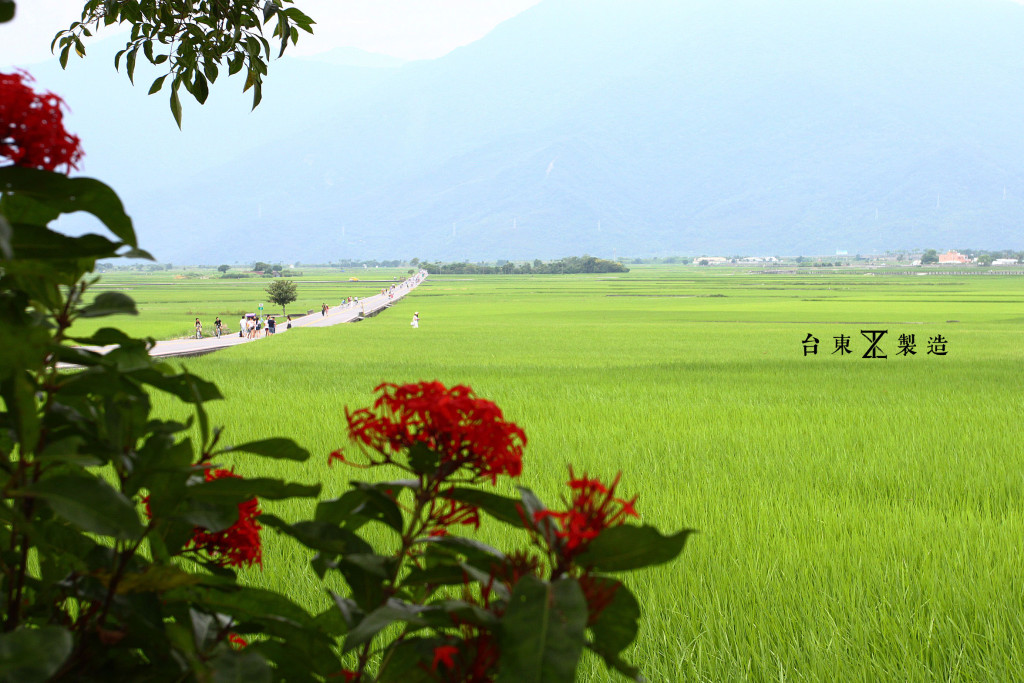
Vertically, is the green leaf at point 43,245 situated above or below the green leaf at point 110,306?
above

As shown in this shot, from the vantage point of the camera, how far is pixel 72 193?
0.80 m

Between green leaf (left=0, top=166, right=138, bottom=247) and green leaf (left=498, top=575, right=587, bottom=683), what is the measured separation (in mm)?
506

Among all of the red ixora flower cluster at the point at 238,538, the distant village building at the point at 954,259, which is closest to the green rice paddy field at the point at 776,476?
the red ixora flower cluster at the point at 238,538

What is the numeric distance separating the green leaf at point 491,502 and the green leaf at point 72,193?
17.3 inches

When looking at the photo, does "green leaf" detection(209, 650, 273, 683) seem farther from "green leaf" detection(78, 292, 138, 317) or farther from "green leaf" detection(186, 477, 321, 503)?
"green leaf" detection(78, 292, 138, 317)

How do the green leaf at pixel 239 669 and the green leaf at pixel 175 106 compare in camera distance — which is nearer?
the green leaf at pixel 239 669

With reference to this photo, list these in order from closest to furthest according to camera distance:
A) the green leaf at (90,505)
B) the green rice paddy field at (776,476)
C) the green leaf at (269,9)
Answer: the green leaf at (90,505)
the green leaf at (269,9)
the green rice paddy field at (776,476)

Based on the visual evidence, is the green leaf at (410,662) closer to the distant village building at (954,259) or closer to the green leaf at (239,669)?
the green leaf at (239,669)

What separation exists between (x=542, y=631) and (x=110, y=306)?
58cm

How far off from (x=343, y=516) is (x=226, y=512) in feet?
0.44

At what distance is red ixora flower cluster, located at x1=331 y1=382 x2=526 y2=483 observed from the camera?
900mm

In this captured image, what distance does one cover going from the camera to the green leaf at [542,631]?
0.72m

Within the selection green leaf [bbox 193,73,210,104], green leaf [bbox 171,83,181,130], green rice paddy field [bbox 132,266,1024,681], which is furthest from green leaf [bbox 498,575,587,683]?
green leaf [bbox 193,73,210,104]

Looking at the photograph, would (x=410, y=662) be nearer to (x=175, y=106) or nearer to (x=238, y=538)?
(x=238, y=538)
